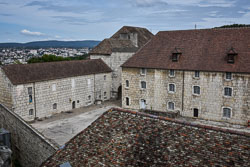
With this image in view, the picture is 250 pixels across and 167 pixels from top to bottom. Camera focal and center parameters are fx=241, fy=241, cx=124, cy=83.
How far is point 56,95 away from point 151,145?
2335cm

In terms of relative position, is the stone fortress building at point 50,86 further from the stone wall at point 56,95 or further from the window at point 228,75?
the window at point 228,75

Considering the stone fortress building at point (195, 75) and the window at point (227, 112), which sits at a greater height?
the stone fortress building at point (195, 75)

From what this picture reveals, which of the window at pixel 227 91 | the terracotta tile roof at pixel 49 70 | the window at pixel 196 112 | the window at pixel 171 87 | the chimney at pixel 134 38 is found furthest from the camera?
the chimney at pixel 134 38

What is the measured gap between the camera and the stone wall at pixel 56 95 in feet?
88.5

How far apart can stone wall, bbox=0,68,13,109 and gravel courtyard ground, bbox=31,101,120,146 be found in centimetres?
370

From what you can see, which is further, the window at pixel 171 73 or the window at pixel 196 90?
the window at pixel 171 73

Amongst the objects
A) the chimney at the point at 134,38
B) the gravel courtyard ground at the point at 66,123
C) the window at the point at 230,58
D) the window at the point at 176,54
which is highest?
the chimney at the point at 134,38

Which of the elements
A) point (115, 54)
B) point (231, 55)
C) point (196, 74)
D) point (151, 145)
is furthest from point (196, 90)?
point (151, 145)

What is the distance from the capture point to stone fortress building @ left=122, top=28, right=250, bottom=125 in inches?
975

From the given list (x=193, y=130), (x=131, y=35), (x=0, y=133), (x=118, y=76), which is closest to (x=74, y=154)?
(x=193, y=130)

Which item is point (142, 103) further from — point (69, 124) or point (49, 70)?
point (49, 70)

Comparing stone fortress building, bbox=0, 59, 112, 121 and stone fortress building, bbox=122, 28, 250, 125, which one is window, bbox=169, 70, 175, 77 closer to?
stone fortress building, bbox=122, 28, 250, 125

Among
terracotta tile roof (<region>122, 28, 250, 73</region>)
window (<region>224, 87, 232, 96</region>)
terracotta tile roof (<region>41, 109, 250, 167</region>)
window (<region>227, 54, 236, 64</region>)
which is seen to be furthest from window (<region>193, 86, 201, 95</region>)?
terracotta tile roof (<region>41, 109, 250, 167</region>)

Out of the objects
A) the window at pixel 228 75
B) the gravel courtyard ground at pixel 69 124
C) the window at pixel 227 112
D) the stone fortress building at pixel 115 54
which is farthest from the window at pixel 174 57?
the stone fortress building at pixel 115 54
